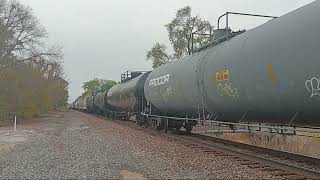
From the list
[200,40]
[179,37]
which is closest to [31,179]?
[200,40]

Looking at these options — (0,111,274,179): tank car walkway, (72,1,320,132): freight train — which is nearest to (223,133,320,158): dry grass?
(72,1,320,132): freight train

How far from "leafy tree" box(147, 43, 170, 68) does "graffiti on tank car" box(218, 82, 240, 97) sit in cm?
4055

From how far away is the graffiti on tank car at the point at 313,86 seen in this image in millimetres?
7039

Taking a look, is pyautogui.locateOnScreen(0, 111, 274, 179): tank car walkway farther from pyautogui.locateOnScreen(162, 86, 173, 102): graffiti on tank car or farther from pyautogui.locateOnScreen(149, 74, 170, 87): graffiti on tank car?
pyautogui.locateOnScreen(149, 74, 170, 87): graffiti on tank car

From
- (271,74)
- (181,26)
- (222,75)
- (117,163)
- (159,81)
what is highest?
(181,26)

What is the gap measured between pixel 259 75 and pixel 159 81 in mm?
8586

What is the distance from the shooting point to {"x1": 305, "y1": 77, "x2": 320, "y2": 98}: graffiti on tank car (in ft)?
23.1

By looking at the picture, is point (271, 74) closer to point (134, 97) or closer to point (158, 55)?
point (134, 97)

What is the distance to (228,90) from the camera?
1019cm

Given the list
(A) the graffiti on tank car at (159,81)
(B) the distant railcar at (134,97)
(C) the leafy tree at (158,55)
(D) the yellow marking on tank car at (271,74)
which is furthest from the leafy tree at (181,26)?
(D) the yellow marking on tank car at (271,74)

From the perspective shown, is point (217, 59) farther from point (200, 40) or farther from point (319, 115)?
point (200, 40)

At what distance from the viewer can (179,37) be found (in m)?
46.9

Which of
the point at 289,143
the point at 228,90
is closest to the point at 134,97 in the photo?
the point at 289,143

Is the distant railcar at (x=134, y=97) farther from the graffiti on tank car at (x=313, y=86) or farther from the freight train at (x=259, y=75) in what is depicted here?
the graffiti on tank car at (x=313, y=86)
